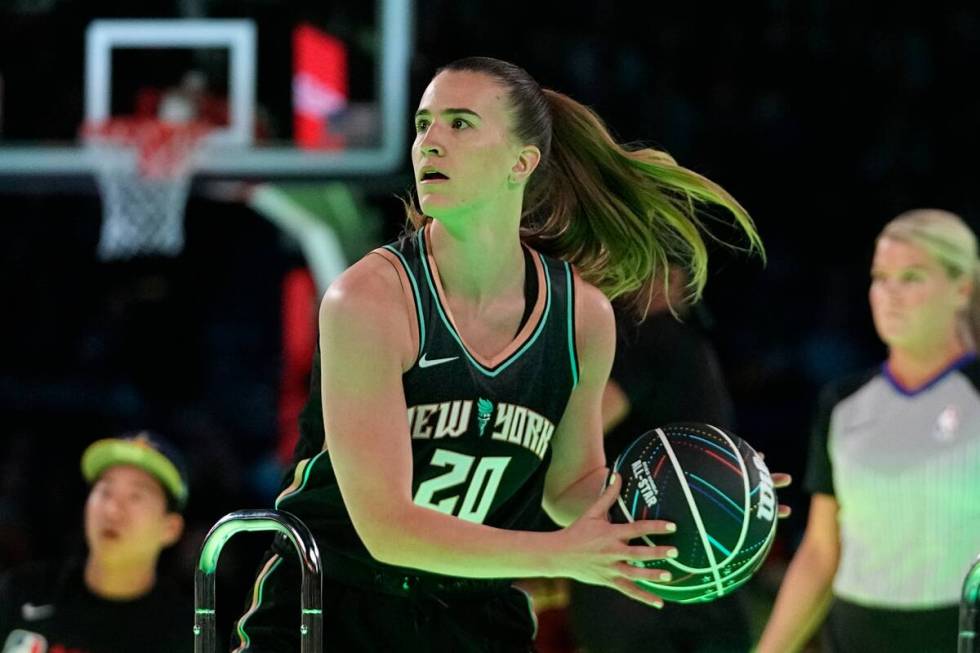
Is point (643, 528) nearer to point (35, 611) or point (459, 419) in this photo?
point (459, 419)

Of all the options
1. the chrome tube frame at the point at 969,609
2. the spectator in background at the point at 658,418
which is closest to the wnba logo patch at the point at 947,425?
the spectator in background at the point at 658,418

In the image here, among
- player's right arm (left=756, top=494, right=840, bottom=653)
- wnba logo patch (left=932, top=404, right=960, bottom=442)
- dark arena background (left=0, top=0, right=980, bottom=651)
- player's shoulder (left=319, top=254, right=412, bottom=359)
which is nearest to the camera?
player's shoulder (left=319, top=254, right=412, bottom=359)

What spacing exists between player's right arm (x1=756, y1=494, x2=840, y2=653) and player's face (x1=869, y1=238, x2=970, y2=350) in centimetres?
54

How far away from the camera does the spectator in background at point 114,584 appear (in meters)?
5.23

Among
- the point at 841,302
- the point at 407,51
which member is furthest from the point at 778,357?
the point at 407,51

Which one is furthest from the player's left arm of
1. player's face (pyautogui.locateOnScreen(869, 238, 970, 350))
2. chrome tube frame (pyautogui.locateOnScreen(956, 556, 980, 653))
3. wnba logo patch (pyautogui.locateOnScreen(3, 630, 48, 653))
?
wnba logo patch (pyautogui.locateOnScreen(3, 630, 48, 653))

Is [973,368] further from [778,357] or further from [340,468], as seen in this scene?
[778,357]

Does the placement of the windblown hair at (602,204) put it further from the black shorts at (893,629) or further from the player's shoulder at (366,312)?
the black shorts at (893,629)

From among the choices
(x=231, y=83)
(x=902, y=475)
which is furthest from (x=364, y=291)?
(x=231, y=83)

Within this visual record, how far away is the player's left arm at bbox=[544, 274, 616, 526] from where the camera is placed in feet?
11.0

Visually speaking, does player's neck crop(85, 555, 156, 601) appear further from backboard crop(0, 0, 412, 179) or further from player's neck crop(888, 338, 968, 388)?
backboard crop(0, 0, 412, 179)

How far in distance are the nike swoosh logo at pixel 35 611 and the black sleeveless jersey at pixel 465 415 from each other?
89.8 inches

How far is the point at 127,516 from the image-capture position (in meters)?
5.28

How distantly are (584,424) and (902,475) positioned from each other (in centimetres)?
138
